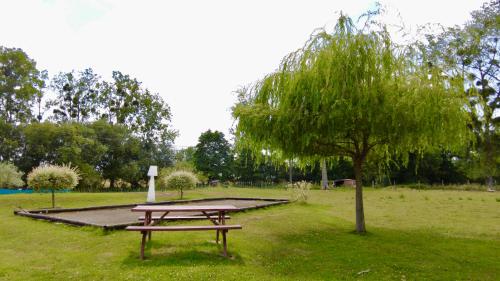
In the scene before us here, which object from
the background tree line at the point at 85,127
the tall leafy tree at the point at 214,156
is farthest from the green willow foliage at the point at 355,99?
the tall leafy tree at the point at 214,156

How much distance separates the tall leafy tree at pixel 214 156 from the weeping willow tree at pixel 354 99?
1541 inches

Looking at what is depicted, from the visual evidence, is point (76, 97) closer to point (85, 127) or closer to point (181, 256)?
point (85, 127)

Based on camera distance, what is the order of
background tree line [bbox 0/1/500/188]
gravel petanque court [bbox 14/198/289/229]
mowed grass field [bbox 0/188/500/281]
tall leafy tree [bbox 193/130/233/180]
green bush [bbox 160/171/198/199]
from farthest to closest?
tall leafy tree [bbox 193/130/233/180] → background tree line [bbox 0/1/500/188] → green bush [bbox 160/171/198/199] → gravel petanque court [bbox 14/198/289/229] → mowed grass field [bbox 0/188/500/281]

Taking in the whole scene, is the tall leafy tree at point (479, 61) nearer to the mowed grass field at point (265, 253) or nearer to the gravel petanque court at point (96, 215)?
the mowed grass field at point (265, 253)

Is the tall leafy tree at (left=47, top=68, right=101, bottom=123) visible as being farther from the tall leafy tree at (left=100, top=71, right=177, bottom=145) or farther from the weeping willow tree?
the weeping willow tree

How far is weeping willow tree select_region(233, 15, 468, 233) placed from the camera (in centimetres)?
753

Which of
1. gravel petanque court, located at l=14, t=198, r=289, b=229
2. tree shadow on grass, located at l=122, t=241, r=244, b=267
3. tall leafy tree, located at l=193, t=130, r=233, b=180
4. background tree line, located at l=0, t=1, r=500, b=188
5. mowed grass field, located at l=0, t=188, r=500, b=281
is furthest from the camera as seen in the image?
tall leafy tree, located at l=193, t=130, r=233, b=180

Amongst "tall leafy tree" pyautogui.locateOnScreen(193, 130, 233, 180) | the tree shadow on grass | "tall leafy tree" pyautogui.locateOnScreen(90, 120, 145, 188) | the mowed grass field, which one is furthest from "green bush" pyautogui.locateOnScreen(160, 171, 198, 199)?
"tall leafy tree" pyautogui.locateOnScreen(193, 130, 233, 180)

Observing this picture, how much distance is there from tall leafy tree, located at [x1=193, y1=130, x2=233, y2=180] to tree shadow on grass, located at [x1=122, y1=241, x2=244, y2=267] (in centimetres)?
4028

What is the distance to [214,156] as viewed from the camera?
4862cm

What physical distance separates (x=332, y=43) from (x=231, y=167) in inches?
1596

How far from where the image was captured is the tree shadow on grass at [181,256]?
18.5 feet

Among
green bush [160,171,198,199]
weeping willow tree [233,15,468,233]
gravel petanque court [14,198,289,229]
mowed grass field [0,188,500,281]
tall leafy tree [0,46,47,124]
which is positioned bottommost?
mowed grass field [0,188,500,281]

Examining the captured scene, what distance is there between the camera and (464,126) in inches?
307
